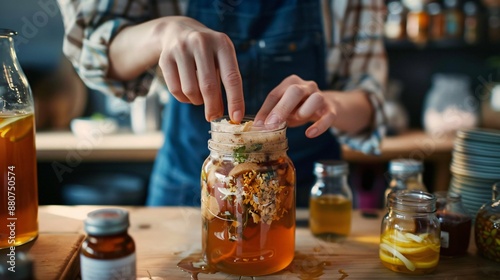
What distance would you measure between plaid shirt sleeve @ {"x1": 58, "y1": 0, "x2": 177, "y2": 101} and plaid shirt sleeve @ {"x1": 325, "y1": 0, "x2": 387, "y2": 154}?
1.86ft

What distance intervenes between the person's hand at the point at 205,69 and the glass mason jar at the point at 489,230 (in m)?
0.49

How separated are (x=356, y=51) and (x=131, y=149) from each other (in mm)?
1434

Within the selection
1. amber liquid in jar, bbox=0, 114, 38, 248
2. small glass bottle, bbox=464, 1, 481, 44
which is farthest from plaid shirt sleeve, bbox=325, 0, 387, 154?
small glass bottle, bbox=464, 1, 481, 44

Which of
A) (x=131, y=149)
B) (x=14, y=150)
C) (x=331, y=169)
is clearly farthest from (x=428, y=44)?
(x=14, y=150)

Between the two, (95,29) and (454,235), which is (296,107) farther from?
(95,29)

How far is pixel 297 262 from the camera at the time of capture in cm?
94

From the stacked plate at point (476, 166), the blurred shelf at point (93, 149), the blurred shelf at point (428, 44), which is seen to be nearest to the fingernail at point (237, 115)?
the stacked plate at point (476, 166)

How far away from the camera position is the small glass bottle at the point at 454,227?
966mm

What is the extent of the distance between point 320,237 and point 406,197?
230mm

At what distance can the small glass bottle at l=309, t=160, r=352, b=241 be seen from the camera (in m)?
1.09

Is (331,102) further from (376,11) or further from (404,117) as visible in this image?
(404,117)

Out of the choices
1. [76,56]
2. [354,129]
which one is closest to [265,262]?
[354,129]

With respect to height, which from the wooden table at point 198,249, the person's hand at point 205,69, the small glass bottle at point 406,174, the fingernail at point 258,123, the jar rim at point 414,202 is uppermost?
the person's hand at point 205,69

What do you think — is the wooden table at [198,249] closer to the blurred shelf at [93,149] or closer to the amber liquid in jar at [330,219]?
the amber liquid in jar at [330,219]
